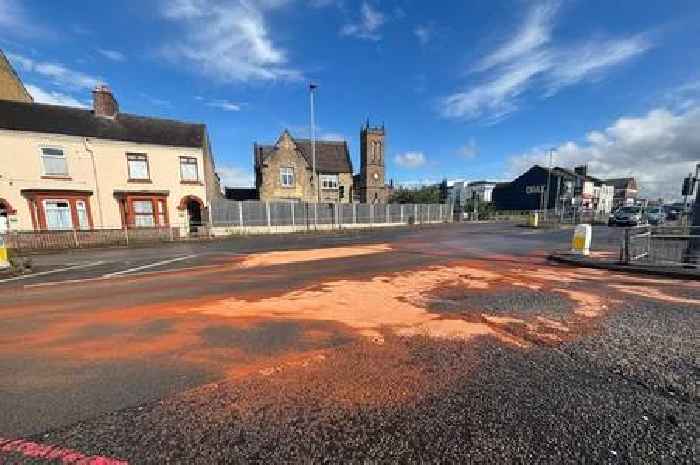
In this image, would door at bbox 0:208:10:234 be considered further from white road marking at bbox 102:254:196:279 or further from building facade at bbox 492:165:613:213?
building facade at bbox 492:165:613:213

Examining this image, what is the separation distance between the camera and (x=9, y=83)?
23391 millimetres

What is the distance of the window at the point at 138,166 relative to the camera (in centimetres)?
2211

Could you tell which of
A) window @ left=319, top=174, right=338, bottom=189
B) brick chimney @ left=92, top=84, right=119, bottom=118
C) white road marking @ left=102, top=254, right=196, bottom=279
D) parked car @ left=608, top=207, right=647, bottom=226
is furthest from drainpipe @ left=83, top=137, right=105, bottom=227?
parked car @ left=608, top=207, right=647, bottom=226

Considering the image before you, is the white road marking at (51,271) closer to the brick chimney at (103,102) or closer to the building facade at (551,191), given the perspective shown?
the brick chimney at (103,102)

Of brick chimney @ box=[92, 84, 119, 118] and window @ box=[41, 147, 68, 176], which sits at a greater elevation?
brick chimney @ box=[92, 84, 119, 118]

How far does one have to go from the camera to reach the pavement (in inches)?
89.1

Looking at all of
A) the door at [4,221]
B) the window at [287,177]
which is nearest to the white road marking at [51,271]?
the door at [4,221]

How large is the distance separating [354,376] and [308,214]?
25978mm

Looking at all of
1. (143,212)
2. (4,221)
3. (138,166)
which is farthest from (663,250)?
(4,221)

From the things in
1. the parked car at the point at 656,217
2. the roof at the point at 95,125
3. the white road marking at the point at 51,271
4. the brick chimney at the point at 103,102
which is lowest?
the white road marking at the point at 51,271

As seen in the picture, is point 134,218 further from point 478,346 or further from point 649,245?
point 649,245

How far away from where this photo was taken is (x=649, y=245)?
31.2 ft

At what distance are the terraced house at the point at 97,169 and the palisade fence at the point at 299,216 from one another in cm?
183

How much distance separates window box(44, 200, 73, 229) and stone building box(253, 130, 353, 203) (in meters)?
17.1
